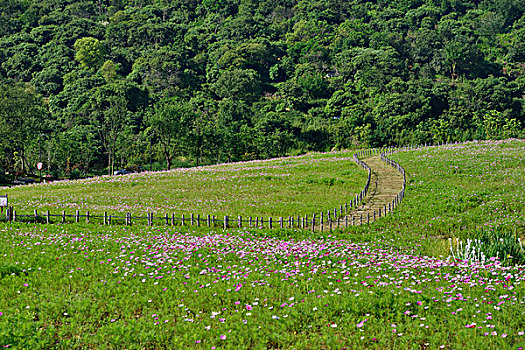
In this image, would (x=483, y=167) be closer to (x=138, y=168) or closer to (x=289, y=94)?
(x=138, y=168)

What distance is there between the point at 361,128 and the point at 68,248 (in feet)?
330

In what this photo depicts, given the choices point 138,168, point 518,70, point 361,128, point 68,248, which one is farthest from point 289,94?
point 68,248

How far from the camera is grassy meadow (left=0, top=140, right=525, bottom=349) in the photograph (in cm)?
995

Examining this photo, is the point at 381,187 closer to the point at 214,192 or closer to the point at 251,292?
the point at 214,192

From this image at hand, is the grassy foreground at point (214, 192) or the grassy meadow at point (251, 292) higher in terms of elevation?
the grassy meadow at point (251, 292)

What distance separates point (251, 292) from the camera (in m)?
12.7

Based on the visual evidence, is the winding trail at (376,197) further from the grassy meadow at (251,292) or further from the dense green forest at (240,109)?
the dense green forest at (240,109)

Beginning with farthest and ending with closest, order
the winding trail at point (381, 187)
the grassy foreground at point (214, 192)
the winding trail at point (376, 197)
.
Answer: the winding trail at point (381, 187), the grassy foreground at point (214, 192), the winding trail at point (376, 197)

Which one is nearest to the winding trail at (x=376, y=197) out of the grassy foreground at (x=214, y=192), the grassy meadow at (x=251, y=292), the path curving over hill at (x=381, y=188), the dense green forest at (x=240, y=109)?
the path curving over hill at (x=381, y=188)

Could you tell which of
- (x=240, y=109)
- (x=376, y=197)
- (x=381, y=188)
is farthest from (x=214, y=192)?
(x=240, y=109)

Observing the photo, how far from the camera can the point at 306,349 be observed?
9617 mm

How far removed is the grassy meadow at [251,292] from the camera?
9.95 m

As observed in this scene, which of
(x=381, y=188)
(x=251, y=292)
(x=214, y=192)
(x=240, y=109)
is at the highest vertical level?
(x=240, y=109)

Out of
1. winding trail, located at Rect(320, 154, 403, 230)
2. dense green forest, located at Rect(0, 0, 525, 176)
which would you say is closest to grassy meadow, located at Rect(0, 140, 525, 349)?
winding trail, located at Rect(320, 154, 403, 230)
